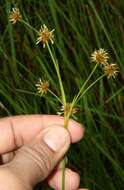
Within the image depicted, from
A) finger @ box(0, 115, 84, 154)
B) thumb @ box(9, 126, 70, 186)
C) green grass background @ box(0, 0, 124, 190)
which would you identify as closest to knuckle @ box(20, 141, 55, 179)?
thumb @ box(9, 126, 70, 186)

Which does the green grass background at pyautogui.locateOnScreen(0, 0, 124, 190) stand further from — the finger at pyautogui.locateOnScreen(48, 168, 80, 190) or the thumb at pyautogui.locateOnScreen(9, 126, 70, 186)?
the thumb at pyautogui.locateOnScreen(9, 126, 70, 186)

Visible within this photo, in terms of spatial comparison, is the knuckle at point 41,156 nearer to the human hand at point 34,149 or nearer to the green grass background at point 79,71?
the human hand at point 34,149

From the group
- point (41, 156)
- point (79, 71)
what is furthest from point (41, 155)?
point (79, 71)

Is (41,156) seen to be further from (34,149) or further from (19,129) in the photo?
(19,129)

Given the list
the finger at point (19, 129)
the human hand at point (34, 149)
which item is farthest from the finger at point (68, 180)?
the finger at point (19, 129)

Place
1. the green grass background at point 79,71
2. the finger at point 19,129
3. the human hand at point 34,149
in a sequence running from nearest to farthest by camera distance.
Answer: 1. the human hand at point 34,149
2. the finger at point 19,129
3. the green grass background at point 79,71

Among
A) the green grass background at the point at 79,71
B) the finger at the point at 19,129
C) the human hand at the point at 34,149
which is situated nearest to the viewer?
the human hand at the point at 34,149

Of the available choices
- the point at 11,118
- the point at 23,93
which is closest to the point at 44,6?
the point at 23,93

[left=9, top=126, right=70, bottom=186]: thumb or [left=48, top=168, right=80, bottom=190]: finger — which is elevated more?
[left=9, top=126, right=70, bottom=186]: thumb
